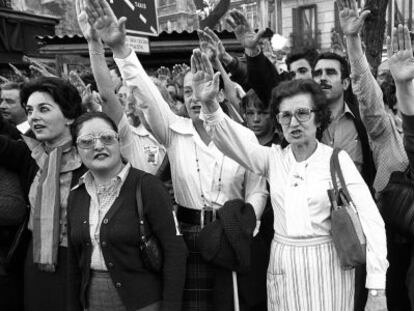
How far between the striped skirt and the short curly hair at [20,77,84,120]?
165 centimetres

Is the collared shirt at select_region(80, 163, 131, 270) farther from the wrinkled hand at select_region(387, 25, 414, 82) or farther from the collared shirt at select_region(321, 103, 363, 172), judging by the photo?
the wrinkled hand at select_region(387, 25, 414, 82)

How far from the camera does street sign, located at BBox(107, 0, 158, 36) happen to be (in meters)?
4.05

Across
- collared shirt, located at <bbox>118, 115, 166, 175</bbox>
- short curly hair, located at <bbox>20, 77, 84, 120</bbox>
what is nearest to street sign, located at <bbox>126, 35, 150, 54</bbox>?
collared shirt, located at <bbox>118, 115, 166, 175</bbox>

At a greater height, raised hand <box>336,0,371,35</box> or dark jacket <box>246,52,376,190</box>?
raised hand <box>336,0,371,35</box>

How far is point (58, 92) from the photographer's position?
9.24 feet

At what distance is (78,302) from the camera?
2471 millimetres

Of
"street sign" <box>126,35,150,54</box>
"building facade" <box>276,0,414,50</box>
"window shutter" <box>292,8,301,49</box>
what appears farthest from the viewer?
"window shutter" <box>292,8,301,49</box>

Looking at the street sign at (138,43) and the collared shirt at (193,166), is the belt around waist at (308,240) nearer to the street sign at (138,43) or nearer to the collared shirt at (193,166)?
the collared shirt at (193,166)

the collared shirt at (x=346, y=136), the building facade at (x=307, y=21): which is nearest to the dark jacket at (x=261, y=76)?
the collared shirt at (x=346, y=136)

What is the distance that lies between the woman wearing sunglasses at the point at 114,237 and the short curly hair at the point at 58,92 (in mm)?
460

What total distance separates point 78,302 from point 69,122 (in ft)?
3.83

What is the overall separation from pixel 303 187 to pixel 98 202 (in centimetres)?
115

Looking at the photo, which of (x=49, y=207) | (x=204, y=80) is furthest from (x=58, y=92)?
(x=204, y=80)

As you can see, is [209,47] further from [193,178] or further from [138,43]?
[193,178]
